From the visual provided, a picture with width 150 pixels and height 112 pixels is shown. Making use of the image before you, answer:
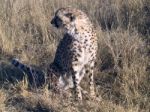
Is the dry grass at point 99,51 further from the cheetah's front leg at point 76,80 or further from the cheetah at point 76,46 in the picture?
the cheetah at point 76,46

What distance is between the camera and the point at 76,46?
14.1ft

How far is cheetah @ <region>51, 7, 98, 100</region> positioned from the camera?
426 cm

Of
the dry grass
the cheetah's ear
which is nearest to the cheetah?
the cheetah's ear

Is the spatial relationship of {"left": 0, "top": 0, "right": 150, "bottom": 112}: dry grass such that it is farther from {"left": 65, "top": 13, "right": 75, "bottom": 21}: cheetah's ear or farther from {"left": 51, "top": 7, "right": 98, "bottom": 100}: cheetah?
{"left": 65, "top": 13, "right": 75, "bottom": 21}: cheetah's ear

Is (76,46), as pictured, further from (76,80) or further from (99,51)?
(99,51)

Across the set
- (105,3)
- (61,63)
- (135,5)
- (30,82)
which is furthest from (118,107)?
(105,3)

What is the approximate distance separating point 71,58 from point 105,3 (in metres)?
2.02

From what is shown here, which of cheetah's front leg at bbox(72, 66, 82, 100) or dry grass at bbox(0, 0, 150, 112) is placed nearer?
dry grass at bbox(0, 0, 150, 112)

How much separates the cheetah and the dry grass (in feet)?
0.71

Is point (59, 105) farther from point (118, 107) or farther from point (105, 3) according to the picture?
point (105, 3)

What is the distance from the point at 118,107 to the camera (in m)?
3.82

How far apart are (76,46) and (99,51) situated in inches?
26.7

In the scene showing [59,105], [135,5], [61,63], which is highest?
[135,5]

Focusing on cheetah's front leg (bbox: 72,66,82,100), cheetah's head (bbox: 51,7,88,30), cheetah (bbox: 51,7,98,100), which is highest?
cheetah's head (bbox: 51,7,88,30)
